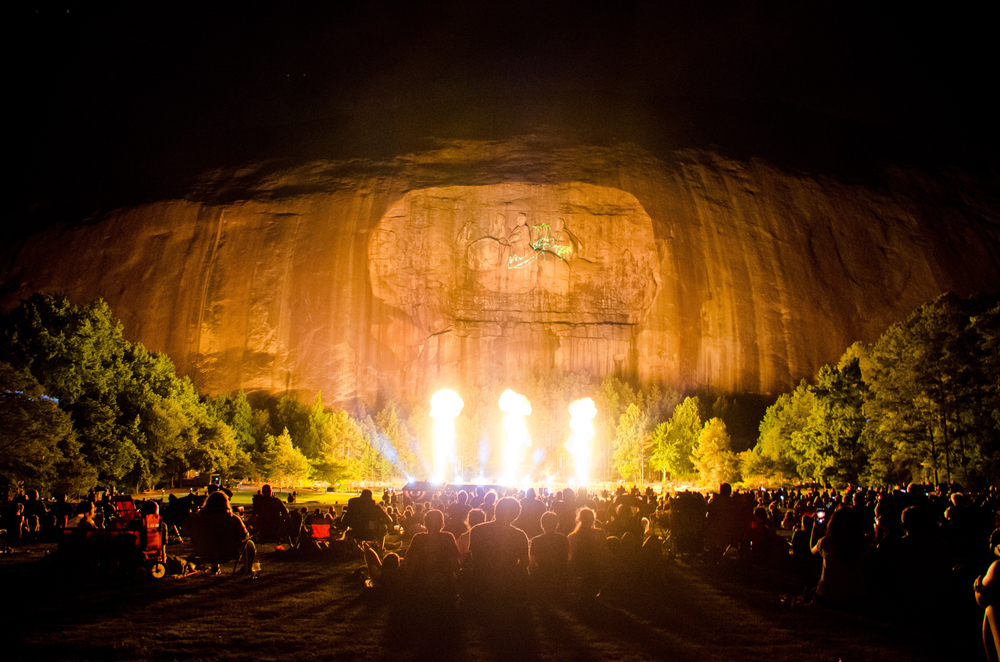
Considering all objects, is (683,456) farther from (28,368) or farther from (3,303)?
(3,303)

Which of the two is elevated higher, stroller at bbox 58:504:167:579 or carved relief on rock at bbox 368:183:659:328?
carved relief on rock at bbox 368:183:659:328

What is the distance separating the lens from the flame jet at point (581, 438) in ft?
267

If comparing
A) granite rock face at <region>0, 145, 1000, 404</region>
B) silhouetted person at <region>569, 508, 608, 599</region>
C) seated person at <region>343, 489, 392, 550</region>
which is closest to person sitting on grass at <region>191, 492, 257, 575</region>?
seated person at <region>343, 489, 392, 550</region>

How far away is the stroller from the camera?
11000 millimetres

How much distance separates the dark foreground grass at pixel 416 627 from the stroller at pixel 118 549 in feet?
0.82

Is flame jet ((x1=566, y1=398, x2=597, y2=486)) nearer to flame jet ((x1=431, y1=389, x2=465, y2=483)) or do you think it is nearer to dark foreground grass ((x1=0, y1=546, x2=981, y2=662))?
flame jet ((x1=431, y1=389, x2=465, y2=483))

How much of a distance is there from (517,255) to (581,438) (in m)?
26.2

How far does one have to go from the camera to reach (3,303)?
231 feet

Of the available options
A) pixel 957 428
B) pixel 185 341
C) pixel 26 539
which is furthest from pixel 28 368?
pixel 185 341

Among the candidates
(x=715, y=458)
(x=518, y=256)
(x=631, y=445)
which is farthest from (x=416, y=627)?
(x=518, y=256)

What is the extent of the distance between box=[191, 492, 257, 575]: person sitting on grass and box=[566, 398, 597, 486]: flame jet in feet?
231

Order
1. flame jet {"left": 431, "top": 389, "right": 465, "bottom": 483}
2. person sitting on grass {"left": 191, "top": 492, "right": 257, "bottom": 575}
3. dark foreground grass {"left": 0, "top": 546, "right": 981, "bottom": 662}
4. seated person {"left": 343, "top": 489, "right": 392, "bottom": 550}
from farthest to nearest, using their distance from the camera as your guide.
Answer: flame jet {"left": 431, "top": 389, "right": 465, "bottom": 483}, seated person {"left": 343, "top": 489, "right": 392, "bottom": 550}, person sitting on grass {"left": 191, "top": 492, "right": 257, "bottom": 575}, dark foreground grass {"left": 0, "top": 546, "right": 981, "bottom": 662}

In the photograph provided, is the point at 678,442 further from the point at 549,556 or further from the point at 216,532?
the point at 216,532

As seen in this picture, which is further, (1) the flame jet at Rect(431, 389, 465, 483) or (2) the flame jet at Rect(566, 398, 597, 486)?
(1) the flame jet at Rect(431, 389, 465, 483)
